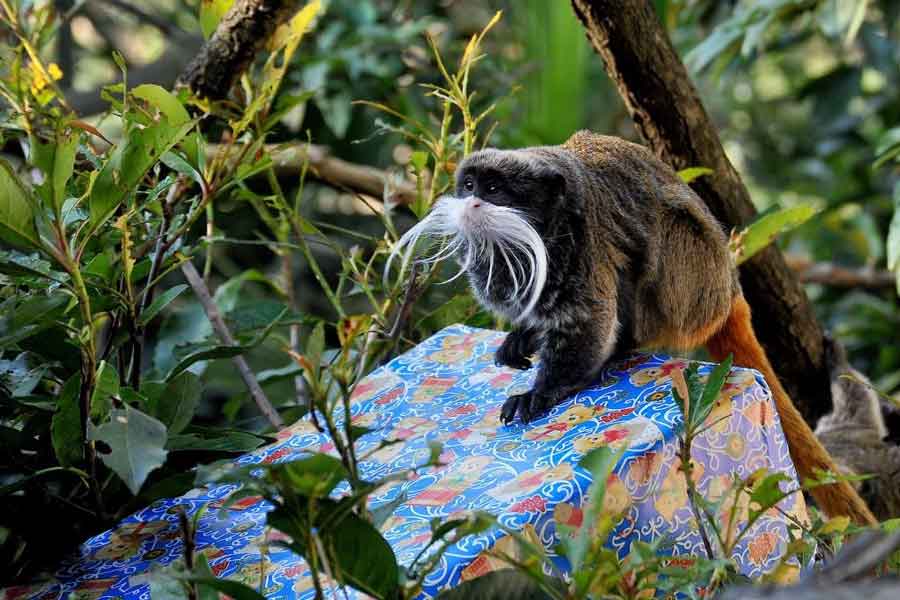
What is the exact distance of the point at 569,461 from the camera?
173 cm

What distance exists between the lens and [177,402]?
194 cm

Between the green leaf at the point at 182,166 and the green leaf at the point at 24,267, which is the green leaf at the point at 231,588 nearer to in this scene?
the green leaf at the point at 24,267

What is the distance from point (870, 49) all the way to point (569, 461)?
331cm

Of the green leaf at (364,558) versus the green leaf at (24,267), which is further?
the green leaf at (24,267)

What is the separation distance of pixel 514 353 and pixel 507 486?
0.60m

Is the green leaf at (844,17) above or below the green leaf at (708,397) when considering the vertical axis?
above

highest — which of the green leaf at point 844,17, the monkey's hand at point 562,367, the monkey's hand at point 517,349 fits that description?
the green leaf at point 844,17

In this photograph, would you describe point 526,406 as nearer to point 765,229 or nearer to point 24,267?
point 24,267

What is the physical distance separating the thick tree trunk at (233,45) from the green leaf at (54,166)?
1049 mm

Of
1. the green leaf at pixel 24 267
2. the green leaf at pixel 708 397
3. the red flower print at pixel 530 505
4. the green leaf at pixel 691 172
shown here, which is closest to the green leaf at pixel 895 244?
the green leaf at pixel 691 172

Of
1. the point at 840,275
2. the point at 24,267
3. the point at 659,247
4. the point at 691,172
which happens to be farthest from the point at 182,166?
the point at 840,275

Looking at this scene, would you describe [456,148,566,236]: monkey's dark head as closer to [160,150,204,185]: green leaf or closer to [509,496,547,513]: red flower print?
[160,150,204,185]: green leaf

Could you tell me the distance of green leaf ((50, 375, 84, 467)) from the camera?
5.77 feet

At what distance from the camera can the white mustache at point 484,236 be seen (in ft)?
6.75
